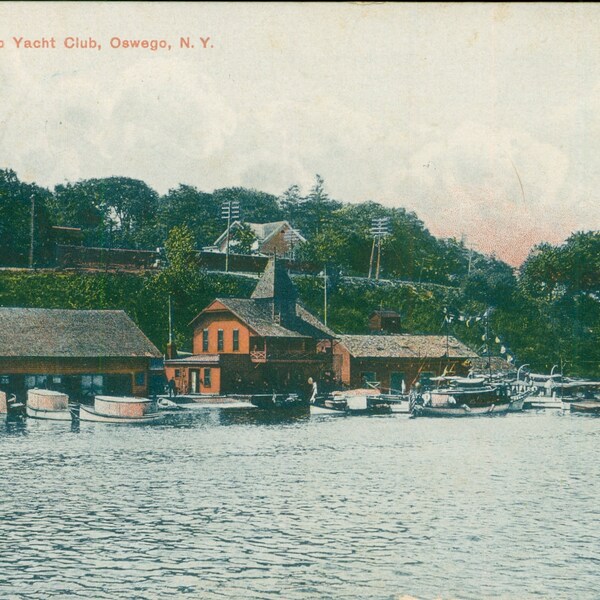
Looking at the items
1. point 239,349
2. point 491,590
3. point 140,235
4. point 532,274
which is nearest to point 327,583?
point 491,590

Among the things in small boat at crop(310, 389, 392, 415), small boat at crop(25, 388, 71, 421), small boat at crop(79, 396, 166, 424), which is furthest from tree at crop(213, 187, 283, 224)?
small boat at crop(310, 389, 392, 415)

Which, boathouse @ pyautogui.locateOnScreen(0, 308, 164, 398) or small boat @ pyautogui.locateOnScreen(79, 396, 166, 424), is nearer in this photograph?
boathouse @ pyautogui.locateOnScreen(0, 308, 164, 398)

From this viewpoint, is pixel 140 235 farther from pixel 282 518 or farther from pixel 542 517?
pixel 542 517

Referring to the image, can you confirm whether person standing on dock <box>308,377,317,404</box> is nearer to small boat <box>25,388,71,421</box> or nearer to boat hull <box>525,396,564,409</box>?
small boat <box>25,388,71,421</box>

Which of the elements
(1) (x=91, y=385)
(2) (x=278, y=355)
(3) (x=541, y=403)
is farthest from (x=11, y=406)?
(3) (x=541, y=403)

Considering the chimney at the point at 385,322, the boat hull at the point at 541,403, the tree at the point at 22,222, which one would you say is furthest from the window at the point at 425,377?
the tree at the point at 22,222

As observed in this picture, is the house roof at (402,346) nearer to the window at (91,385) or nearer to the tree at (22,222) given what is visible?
the window at (91,385)
